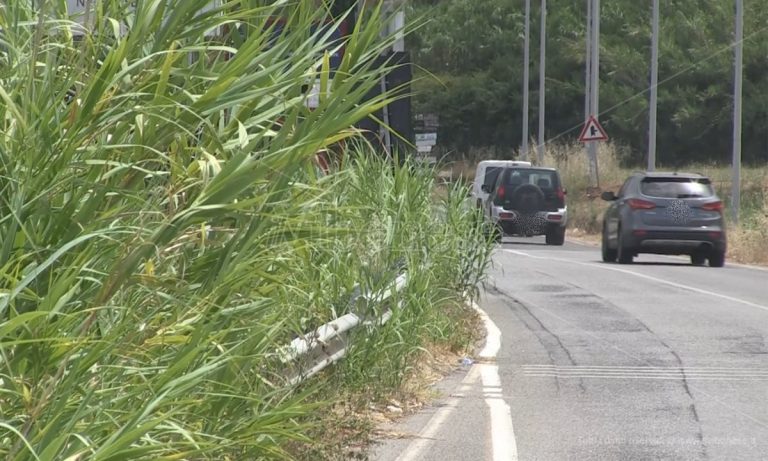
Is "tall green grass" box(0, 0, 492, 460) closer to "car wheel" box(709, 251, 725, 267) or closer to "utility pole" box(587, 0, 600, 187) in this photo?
"car wheel" box(709, 251, 725, 267)

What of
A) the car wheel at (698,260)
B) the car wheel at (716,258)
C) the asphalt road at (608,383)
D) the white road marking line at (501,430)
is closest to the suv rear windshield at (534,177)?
the car wheel at (698,260)

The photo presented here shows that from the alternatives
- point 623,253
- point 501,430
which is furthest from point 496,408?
point 623,253

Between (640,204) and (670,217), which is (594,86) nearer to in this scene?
(640,204)

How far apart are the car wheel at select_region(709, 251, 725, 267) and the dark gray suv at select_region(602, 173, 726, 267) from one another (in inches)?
1.5

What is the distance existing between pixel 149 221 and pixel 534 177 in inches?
1208

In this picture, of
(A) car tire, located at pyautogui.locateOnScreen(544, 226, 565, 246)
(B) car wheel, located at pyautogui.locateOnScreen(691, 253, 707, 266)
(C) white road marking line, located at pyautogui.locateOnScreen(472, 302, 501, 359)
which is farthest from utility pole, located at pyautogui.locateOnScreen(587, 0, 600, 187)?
(C) white road marking line, located at pyautogui.locateOnScreen(472, 302, 501, 359)

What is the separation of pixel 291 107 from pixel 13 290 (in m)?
1.77

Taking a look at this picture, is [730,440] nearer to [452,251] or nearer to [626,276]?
[452,251]

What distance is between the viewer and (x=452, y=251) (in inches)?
513

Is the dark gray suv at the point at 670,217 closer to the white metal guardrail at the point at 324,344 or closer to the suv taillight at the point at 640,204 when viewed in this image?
the suv taillight at the point at 640,204

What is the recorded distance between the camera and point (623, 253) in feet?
86.4

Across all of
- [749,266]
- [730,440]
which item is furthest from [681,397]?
[749,266]

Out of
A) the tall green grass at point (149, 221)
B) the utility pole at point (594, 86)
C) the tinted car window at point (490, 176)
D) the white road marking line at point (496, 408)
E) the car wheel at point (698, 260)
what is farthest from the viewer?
the utility pole at point (594, 86)

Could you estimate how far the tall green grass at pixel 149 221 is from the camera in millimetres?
4324
